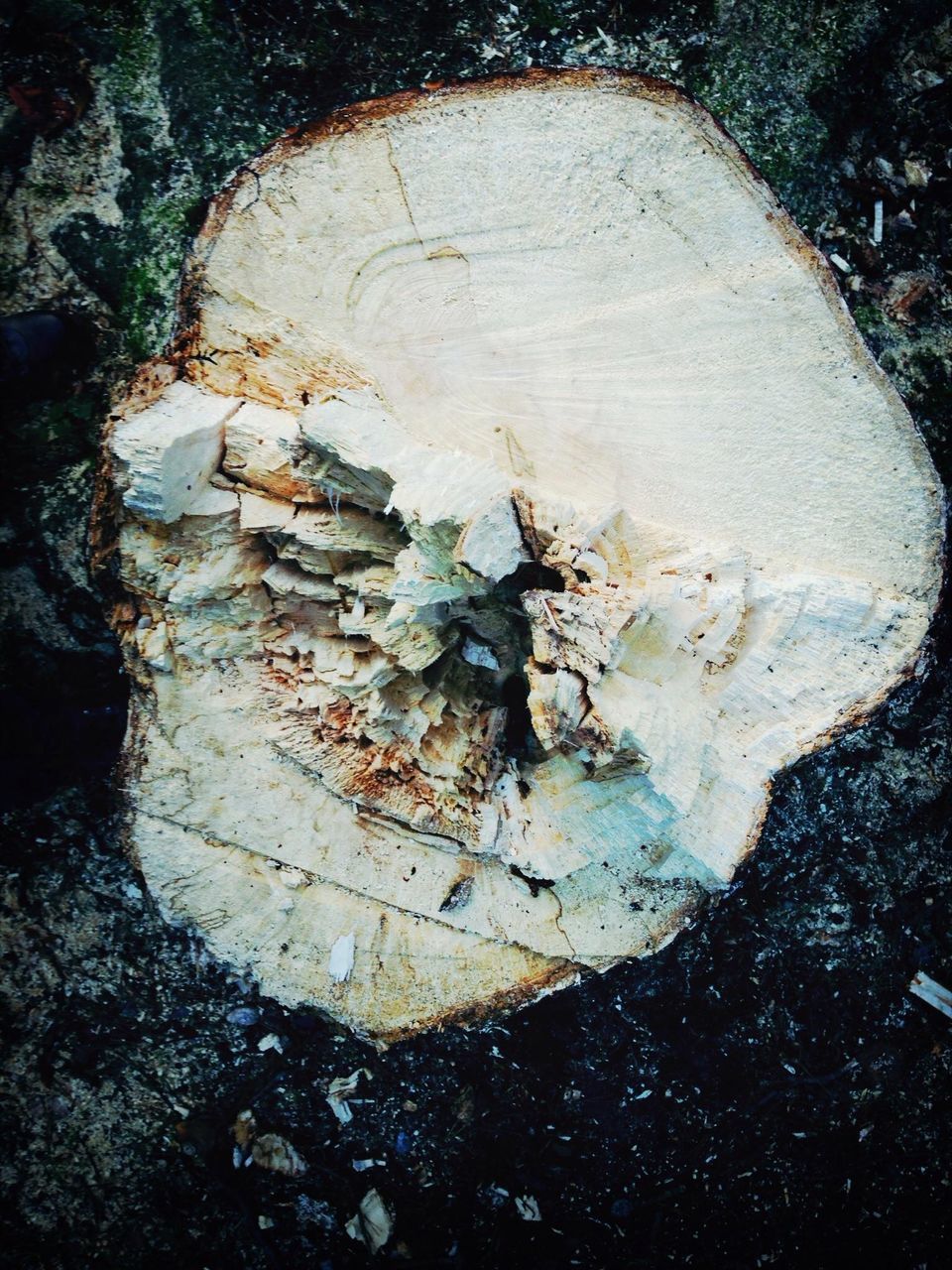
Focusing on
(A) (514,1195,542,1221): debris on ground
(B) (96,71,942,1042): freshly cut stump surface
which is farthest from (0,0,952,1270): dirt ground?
(B) (96,71,942,1042): freshly cut stump surface

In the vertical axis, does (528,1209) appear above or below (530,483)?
below

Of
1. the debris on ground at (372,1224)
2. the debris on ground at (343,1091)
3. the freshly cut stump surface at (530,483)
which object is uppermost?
the freshly cut stump surface at (530,483)

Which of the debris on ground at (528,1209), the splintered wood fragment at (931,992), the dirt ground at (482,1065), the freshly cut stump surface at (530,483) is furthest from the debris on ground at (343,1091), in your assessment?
the splintered wood fragment at (931,992)

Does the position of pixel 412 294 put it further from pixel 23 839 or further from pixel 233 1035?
pixel 233 1035

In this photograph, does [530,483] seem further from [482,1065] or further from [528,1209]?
[528,1209]

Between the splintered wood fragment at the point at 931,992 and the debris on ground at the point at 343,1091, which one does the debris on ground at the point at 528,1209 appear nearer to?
the debris on ground at the point at 343,1091

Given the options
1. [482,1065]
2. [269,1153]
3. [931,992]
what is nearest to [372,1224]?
[269,1153]

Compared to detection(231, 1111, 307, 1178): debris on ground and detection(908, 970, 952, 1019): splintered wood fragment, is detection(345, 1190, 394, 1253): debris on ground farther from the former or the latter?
detection(908, 970, 952, 1019): splintered wood fragment

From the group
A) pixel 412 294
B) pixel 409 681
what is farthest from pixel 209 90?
pixel 409 681
